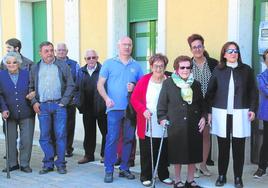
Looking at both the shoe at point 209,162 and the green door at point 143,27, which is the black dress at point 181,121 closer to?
the shoe at point 209,162

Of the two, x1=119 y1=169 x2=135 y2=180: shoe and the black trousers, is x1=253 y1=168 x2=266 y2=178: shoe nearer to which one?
x1=119 y1=169 x2=135 y2=180: shoe

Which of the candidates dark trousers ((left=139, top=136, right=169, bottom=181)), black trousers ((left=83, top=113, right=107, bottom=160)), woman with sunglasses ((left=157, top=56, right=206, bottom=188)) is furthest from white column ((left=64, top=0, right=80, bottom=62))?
woman with sunglasses ((left=157, top=56, right=206, bottom=188))

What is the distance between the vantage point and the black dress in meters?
5.79

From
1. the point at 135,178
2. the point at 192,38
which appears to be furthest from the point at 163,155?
the point at 192,38

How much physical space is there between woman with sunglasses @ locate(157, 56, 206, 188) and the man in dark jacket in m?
1.78

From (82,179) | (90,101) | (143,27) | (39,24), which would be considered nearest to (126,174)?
(82,179)

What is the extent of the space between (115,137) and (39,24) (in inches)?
235

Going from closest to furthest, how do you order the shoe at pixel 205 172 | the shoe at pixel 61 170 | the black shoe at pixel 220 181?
1. the black shoe at pixel 220 181
2. the shoe at pixel 205 172
3. the shoe at pixel 61 170

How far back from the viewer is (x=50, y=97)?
6.97 metres

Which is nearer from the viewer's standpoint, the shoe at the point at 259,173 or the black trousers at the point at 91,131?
the shoe at the point at 259,173

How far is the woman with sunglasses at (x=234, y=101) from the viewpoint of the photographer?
19.4 feet

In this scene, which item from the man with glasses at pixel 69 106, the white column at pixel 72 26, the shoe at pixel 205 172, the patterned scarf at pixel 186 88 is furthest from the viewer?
the white column at pixel 72 26

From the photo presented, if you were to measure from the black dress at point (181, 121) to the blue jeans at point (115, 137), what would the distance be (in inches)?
32.3

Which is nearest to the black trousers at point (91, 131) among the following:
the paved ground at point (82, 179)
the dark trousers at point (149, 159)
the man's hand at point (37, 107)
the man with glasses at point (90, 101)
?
the man with glasses at point (90, 101)
